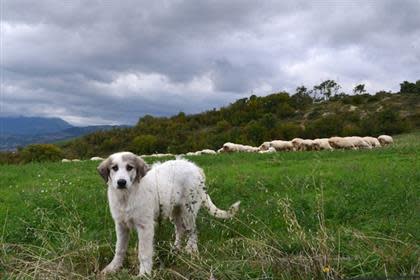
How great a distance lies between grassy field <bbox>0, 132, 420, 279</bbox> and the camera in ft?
19.2

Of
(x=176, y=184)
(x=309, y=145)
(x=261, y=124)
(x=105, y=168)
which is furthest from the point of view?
(x=261, y=124)

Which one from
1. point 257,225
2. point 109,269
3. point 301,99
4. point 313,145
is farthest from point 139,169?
point 301,99

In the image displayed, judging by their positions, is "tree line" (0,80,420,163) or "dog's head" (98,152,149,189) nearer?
"dog's head" (98,152,149,189)

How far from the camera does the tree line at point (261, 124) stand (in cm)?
4403

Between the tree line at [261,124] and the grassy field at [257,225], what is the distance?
2597 cm

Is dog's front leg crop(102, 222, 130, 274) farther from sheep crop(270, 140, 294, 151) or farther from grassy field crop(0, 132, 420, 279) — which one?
sheep crop(270, 140, 294, 151)

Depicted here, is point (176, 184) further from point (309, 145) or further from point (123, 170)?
point (309, 145)

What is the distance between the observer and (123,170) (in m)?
6.83

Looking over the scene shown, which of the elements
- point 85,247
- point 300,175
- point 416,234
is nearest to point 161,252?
point 85,247

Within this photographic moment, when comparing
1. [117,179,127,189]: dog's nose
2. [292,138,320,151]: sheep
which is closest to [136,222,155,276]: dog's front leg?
[117,179,127,189]: dog's nose

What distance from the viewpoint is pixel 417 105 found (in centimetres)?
5153

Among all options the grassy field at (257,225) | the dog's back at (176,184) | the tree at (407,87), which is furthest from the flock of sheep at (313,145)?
the tree at (407,87)

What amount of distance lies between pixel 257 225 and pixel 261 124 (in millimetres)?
40341

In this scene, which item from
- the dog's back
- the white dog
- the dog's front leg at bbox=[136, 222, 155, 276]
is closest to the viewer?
the dog's front leg at bbox=[136, 222, 155, 276]
